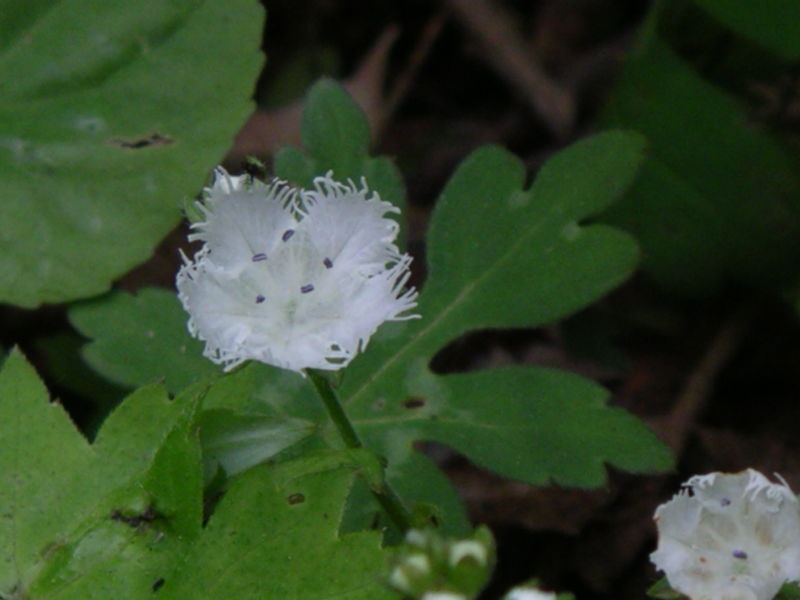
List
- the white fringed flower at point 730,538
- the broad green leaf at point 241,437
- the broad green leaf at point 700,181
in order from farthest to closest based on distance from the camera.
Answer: the broad green leaf at point 700,181 < the broad green leaf at point 241,437 < the white fringed flower at point 730,538

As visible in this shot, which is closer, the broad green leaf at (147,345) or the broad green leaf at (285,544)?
the broad green leaf at (285,544)

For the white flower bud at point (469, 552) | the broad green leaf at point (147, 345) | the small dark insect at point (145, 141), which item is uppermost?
the white flower bud at point (469, 552)

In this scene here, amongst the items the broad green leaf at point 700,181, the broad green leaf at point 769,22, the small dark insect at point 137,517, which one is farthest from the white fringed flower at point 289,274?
A: the broad green leaf at point 769,22

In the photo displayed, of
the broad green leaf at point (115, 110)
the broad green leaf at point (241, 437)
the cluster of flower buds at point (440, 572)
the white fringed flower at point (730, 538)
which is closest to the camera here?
the cluster of flower buds at point (440, 572)

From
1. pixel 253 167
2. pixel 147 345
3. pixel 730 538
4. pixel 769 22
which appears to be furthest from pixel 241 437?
pixel 769 22

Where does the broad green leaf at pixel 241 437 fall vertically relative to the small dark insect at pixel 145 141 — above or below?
above

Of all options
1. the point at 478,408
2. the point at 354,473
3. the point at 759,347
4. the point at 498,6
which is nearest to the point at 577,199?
the point at 478,408

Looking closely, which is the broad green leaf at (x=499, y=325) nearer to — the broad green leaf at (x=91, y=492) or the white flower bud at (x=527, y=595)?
the broad green leaf at (x=91, y=492)
